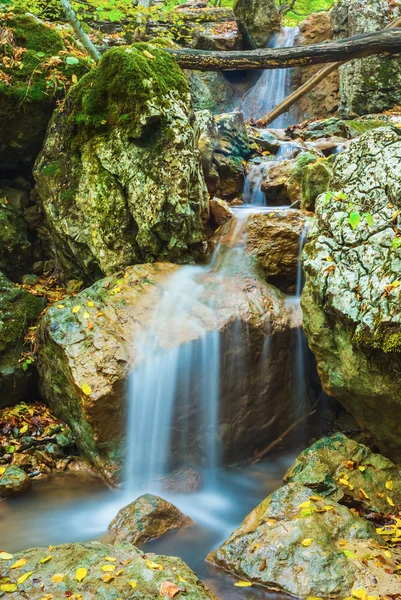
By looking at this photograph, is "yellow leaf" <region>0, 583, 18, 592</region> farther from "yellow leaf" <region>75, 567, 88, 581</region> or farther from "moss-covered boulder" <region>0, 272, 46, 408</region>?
"moss-covered boulder" <region>0, 272, 46, 408</region>

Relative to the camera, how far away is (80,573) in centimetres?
293

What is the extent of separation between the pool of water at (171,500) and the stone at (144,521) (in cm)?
7

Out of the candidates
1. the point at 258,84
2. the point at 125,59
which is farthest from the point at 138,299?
the point at 258,84

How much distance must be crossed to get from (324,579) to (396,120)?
32.1 feet

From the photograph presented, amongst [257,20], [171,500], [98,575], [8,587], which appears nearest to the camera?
[8,587]

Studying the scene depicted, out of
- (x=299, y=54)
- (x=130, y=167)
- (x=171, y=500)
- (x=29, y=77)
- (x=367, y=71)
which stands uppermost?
(x=367, y=71)

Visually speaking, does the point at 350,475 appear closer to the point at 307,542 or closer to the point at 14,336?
the point at 307,542

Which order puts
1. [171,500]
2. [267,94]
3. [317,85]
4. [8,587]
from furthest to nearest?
[267,94], [317,85], [171,500], [8,587]

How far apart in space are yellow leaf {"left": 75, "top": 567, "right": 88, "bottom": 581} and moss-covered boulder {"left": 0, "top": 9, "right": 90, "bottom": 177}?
6.25 metres

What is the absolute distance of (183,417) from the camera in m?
5.43

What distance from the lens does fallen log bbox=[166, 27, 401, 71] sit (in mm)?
8711

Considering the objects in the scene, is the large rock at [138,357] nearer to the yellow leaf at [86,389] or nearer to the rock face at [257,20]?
the yellow leaf at [86,389]

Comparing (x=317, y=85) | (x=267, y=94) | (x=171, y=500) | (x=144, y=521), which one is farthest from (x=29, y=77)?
(x=317, y=85)

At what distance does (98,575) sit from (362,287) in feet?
9.73
